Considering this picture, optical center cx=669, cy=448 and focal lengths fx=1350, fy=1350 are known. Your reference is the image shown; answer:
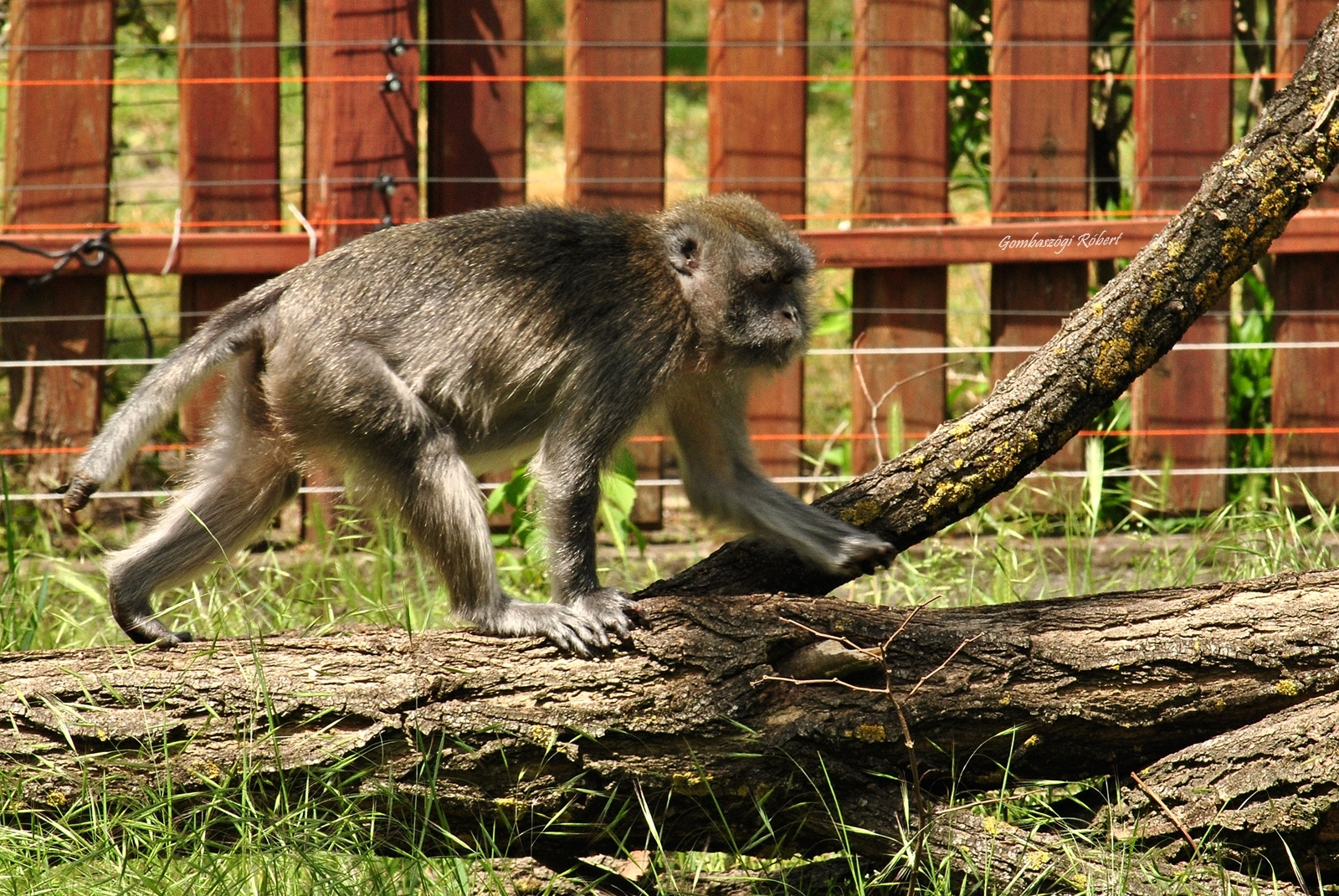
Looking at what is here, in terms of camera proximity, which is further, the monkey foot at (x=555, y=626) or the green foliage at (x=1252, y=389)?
the green foliage at (x=1252, y=389)

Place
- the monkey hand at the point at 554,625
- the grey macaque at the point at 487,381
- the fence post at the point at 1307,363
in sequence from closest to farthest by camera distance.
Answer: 1. the monkey hand at the point at 554,625
2. the grey macaque at the point at 487,381
3. the fence post at the point at 1307,363

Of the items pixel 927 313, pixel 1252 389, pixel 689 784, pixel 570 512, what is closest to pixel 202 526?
pixel 570 512

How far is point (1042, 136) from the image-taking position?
593 cm

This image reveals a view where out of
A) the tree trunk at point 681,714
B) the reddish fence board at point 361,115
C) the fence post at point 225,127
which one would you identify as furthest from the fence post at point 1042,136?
the fence post at point 225,127

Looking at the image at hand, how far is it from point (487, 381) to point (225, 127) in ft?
7.55

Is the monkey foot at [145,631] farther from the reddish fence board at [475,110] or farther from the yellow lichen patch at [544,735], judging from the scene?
the reddish fence board at [475,110]

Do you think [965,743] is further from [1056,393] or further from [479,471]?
[479,471]

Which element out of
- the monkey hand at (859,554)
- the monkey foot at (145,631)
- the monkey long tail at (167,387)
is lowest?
the monkey foot at (145,631)

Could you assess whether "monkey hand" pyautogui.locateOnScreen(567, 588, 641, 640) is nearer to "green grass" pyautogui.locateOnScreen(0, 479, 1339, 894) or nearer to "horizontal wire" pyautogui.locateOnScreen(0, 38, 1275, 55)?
"green grass" pyautogui.locateOnScreen(0, 479, 1339, 894)

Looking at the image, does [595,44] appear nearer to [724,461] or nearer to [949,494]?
[724,461]

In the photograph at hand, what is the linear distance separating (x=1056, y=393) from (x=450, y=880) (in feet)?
6.96

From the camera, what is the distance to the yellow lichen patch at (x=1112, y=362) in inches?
150

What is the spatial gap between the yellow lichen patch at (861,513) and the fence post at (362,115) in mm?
2543

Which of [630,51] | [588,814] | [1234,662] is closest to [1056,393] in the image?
[1234,662]
